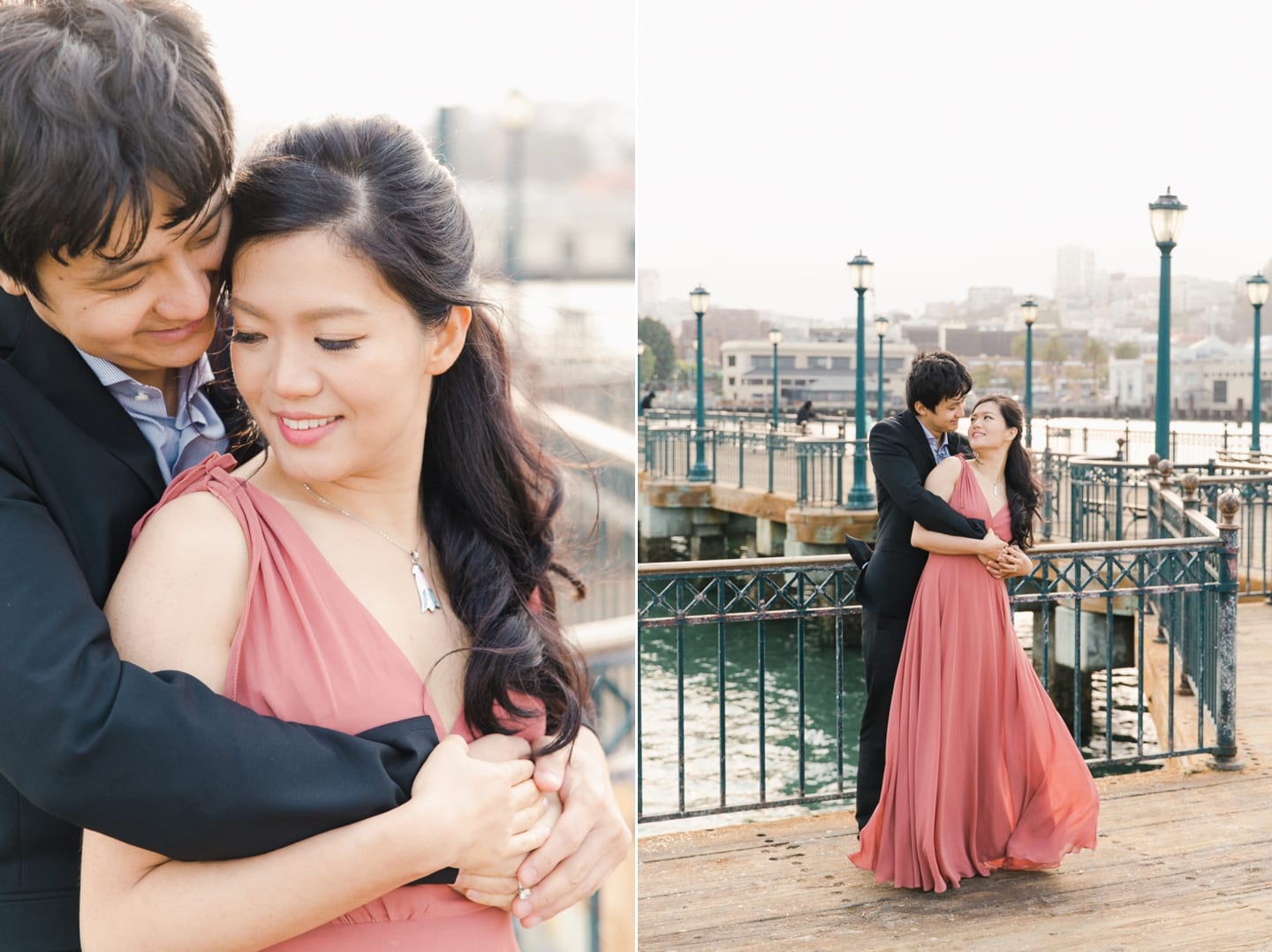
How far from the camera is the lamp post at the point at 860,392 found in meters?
13.0

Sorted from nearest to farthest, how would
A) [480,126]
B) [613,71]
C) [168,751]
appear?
[168,751] → [480,126] → [613,71]

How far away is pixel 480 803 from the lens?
1.01m

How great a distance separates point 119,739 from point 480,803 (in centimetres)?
31

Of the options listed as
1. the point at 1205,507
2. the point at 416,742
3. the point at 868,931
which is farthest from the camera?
the point at 1205,507

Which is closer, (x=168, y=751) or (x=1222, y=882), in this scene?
(x=168, y=751)

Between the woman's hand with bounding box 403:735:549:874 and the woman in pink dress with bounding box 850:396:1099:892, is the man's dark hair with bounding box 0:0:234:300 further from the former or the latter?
the woman in pink dress with bounding box 850:396:1099:892

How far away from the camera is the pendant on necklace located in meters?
1.14

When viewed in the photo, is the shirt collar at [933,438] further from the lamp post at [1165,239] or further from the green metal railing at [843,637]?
the lamp post at [1165,239]

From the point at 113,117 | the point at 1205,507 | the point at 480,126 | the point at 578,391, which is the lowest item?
the point at 1205,507

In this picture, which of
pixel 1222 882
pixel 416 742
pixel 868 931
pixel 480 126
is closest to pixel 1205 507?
pixel 1222 882

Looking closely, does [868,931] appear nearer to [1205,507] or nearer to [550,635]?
[550,635]

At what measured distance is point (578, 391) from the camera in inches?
83.8

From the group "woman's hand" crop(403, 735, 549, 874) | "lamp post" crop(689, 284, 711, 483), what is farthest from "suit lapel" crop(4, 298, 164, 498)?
"lamp post" crop(689, 284, 711, 483)

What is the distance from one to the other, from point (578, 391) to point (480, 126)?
0.49 meters
